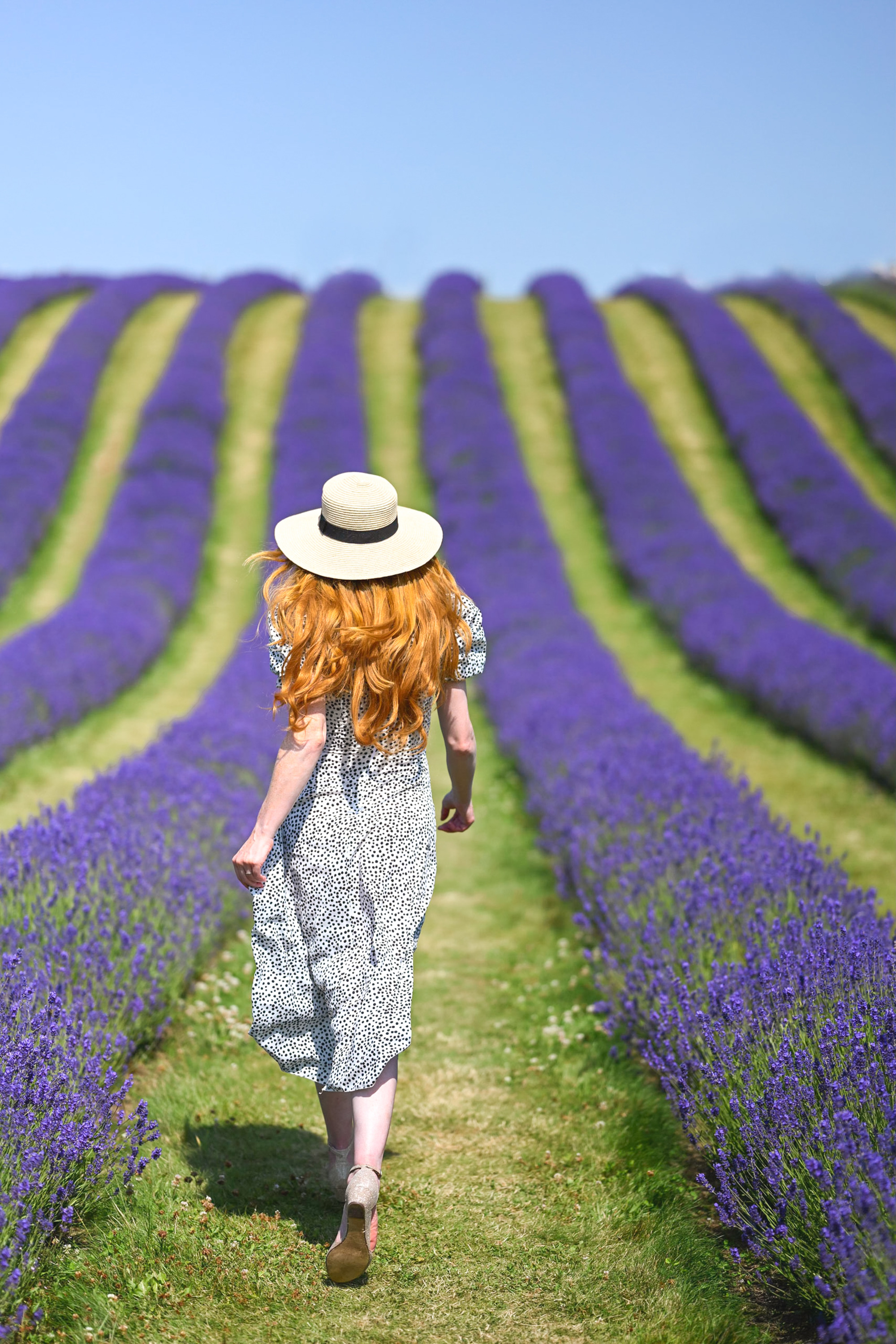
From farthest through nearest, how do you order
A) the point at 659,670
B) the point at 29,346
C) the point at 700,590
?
the point at 29,346 → the point at 700,590 → the point at 659,670

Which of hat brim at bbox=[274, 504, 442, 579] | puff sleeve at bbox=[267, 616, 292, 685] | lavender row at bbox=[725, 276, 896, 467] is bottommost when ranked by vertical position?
lavender row at bbox=[725, 276, 896, 467]

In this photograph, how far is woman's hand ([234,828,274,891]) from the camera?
2.44 m

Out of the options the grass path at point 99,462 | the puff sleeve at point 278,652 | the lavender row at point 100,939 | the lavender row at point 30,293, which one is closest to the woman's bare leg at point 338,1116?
the lavender row at point 100,939

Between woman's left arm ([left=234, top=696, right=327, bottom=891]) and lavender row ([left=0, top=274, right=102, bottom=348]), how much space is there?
1844 cm

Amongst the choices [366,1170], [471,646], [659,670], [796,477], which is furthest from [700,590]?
[366,1170]

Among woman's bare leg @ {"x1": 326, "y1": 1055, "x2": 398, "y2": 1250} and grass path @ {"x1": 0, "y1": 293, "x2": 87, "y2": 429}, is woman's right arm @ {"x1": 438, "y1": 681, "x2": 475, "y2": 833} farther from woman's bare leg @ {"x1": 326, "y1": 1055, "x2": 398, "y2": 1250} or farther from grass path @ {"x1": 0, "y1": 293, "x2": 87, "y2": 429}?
grass path @ {"x1": 0, "y1": 293, "x2": 87, "y2": 429}

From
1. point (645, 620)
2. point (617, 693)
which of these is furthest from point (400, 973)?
point (645, 620)

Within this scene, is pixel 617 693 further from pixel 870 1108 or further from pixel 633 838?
pixel 870 1108

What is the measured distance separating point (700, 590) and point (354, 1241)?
9328 mm

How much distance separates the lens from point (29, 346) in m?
18.9

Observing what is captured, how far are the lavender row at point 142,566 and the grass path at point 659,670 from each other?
14.9 ft

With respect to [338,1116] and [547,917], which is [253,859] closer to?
[338,1116]

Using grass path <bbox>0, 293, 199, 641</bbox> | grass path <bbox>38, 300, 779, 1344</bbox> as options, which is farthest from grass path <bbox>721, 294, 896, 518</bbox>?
grass path <bbox>38, 300, 779, 1344</bbox>

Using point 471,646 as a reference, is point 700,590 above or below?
below
